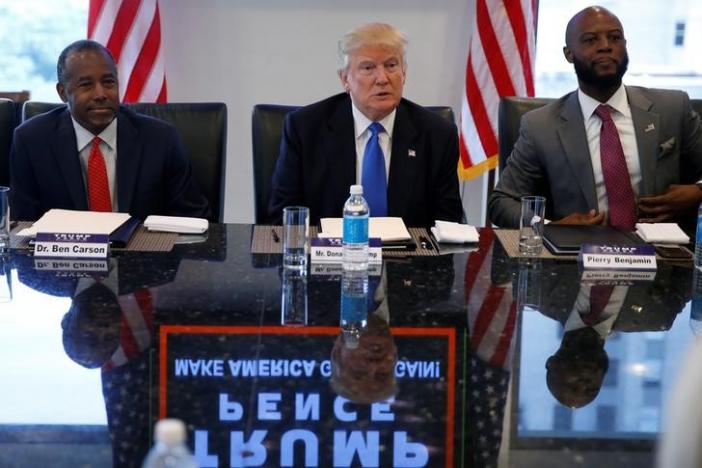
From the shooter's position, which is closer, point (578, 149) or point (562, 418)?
point (562, 418)

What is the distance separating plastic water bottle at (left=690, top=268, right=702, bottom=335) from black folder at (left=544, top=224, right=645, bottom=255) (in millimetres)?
230

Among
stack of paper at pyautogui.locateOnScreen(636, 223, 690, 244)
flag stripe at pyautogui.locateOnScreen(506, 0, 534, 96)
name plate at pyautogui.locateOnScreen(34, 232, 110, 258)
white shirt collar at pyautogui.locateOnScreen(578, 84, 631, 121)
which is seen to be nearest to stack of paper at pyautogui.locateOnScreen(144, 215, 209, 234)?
name plate at pyautogui.locateOnScreen(34, 232, 110, 258)

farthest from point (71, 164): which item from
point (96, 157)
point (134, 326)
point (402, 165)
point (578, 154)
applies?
point (578, 154)

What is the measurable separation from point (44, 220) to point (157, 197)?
21.3 inches

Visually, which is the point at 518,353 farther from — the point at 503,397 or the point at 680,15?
the point at 680,15

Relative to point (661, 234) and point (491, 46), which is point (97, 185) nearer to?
point (661, 234)

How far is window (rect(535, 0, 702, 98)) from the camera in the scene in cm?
519

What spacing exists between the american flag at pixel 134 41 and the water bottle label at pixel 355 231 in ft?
8.11

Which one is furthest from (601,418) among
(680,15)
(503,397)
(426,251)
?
(680,15)

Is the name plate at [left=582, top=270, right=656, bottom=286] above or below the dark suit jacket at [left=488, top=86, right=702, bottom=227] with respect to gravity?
below

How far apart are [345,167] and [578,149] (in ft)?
2.48

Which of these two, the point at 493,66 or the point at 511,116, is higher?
the point at 493,66

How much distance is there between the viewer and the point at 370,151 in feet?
11.0

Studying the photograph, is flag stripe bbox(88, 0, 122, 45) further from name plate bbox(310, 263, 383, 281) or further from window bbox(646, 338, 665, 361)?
window bbox(646, 338, 665, 361)
